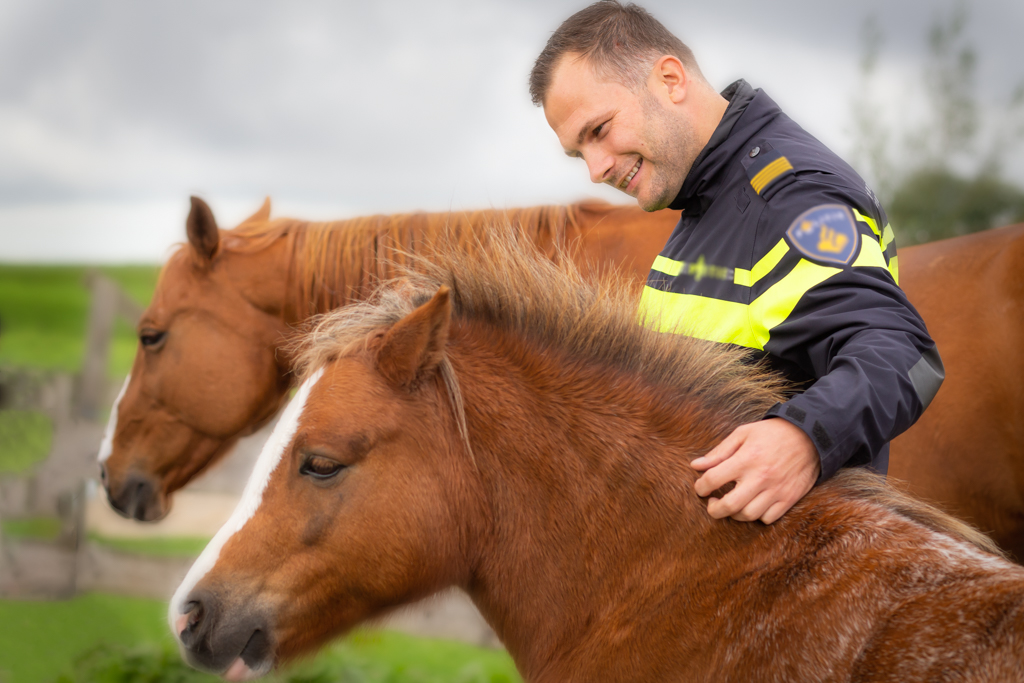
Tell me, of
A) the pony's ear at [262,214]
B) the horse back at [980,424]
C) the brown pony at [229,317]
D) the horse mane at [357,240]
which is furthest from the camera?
the pony's ear at [262,214]

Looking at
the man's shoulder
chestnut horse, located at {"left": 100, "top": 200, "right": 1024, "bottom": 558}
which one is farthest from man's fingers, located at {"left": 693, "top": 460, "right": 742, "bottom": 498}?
chestnut horse, located at {"left": 100, "top": 200, "right": 1024, "bottom": 558}

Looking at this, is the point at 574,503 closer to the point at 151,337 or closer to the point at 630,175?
the point at 630,175

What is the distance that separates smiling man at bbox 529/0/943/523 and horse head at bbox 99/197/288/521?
2.44m

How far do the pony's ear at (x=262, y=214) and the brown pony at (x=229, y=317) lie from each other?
80 millimetres

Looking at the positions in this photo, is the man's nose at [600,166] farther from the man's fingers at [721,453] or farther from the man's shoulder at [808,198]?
the man's fingers at [721,453]

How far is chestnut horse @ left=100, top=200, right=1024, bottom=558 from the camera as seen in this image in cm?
352

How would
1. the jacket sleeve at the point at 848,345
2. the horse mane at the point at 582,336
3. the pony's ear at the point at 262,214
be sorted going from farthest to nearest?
the pony's ear at the point at 262,214
the horse mane at the point at 582,336
the jacket sleeve at the point at 848,345

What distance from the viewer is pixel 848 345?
170 cm

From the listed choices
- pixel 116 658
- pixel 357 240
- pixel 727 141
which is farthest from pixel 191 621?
pixel 116 658

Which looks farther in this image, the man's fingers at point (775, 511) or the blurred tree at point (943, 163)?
the blurred tree at point (943, 163)

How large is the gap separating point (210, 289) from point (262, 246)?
369 mm

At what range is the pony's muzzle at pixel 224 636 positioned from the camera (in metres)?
1.75

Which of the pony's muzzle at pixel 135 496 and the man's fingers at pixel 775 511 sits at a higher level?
the man's fingers at pixel 775 511

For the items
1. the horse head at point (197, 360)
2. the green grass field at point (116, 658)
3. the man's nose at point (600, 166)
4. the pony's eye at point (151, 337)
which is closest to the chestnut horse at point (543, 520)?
the man's nose at point (600, 166)
